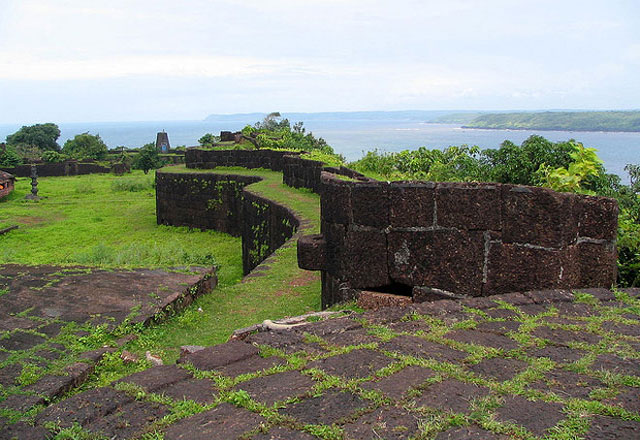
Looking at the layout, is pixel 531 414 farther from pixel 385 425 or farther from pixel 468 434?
pixel 385 425

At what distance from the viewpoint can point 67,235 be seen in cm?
1759

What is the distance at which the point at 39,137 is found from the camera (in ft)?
214

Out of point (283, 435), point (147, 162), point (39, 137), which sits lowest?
point (283, 435)

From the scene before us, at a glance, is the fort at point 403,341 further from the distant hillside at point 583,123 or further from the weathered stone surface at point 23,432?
the distant hillside at point 583,123

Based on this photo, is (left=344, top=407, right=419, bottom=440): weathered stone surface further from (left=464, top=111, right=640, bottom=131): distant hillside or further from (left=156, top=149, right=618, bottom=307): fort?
(left=464, top=111, right=640, bottom=131): distant hillside

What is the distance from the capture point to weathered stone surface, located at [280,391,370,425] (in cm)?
274

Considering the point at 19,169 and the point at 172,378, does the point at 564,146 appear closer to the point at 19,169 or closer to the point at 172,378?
the point at 172,378

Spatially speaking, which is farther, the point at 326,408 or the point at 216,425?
the point at 326,408

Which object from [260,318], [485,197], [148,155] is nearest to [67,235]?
[260,318]

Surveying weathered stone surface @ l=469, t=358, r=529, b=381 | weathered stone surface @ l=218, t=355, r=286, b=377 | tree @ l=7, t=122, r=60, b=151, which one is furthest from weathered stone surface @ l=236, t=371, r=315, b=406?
tree @ l=7, t=122, r=60, b=151

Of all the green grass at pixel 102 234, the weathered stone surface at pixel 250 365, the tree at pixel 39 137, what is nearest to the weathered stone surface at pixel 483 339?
the weathered stone surface at pixel 250 365

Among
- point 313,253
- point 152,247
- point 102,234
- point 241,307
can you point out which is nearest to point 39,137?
point 102,234

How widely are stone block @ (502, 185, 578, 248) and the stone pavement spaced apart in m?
3.49

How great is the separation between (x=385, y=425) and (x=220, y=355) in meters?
1.31
